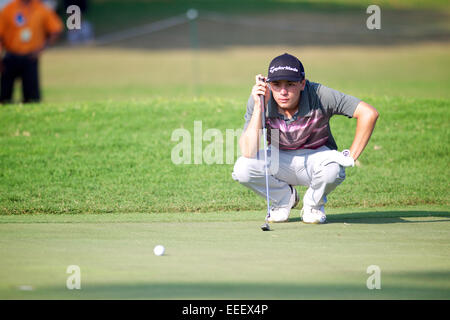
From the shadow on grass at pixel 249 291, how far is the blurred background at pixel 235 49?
8830mm

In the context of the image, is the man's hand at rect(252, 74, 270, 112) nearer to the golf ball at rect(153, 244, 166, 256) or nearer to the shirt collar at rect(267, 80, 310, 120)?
the shirt collar at rect(267, 80, 310, 120)

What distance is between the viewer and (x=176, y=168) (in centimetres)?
1035

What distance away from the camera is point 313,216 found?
24.4 ft

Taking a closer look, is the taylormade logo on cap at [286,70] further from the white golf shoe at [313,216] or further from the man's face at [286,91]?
the white golf shoe at [313,216]

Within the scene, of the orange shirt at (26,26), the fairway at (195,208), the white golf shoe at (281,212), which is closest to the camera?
the fairway at (195,208)

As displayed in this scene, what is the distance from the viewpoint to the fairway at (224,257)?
485 cm

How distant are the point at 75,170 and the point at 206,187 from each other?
176 cm

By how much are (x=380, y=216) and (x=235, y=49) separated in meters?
27.0

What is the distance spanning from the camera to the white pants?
292 inches

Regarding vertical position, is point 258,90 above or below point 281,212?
above

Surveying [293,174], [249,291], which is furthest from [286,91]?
[249,291]

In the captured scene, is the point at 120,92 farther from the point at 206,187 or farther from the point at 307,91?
the point at 307,91

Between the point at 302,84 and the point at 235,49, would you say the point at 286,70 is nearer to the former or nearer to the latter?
the point at 302,84

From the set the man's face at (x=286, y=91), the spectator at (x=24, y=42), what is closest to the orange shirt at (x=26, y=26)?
the spectator at (x=24, y=42)
